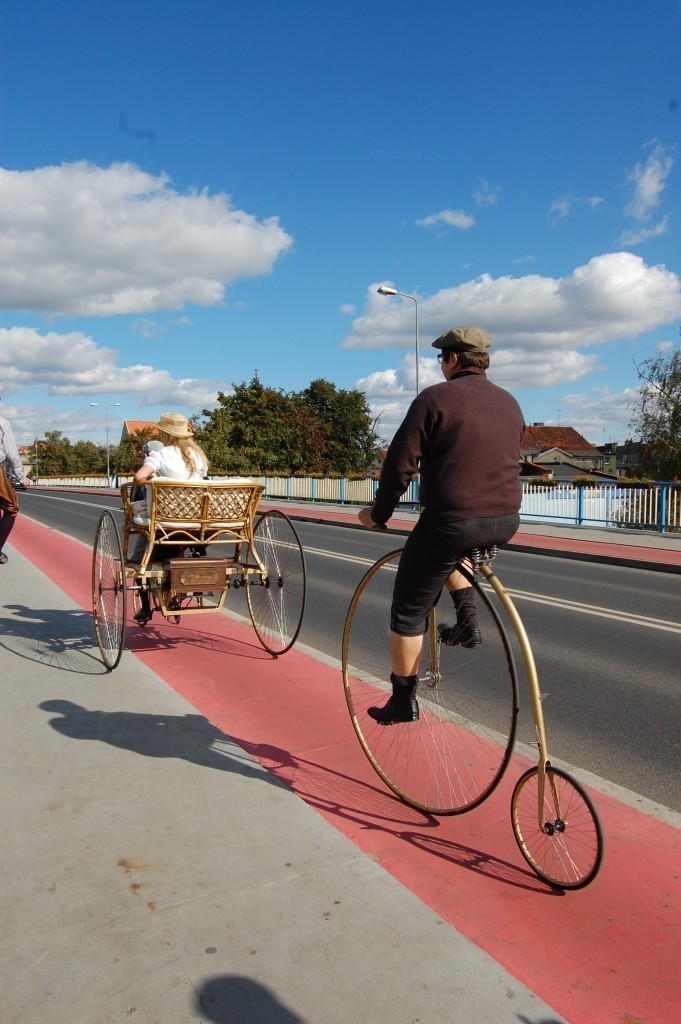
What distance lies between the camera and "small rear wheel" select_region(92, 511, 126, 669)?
5438mm

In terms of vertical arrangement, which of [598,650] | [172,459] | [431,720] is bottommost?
[598,650]

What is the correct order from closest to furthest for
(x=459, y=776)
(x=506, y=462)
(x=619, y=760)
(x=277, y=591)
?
1. (x=506, y=462)
2. (x=459, y=776)
3. (x=619, y=760)
4. (x=277, y=591)

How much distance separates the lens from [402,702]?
3424 millimetres

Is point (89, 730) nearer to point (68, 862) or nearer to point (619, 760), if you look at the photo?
point (68, 862)

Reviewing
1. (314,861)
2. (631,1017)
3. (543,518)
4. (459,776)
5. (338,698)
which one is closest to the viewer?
(631,1017)

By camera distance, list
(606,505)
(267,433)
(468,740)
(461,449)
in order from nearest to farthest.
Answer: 1. (461,449)
2. (468,740)
3. (606,505)
4. (267,433)

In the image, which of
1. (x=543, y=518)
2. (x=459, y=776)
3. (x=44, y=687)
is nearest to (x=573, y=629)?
(x=459, y=776)

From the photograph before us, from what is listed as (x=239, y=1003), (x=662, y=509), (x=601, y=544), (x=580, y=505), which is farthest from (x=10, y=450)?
(x=580, y=505)

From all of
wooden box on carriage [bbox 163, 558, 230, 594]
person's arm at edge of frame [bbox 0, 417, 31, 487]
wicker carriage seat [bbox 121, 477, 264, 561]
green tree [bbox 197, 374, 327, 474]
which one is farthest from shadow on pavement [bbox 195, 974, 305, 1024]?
green tree [bbox 197, 374, 327, 474]

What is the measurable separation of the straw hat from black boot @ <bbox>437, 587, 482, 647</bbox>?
3.20 m

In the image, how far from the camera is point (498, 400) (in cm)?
309

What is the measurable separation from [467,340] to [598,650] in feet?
14.6

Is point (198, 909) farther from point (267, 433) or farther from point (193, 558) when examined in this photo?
point (267, 433)

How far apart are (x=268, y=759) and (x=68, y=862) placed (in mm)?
1173
